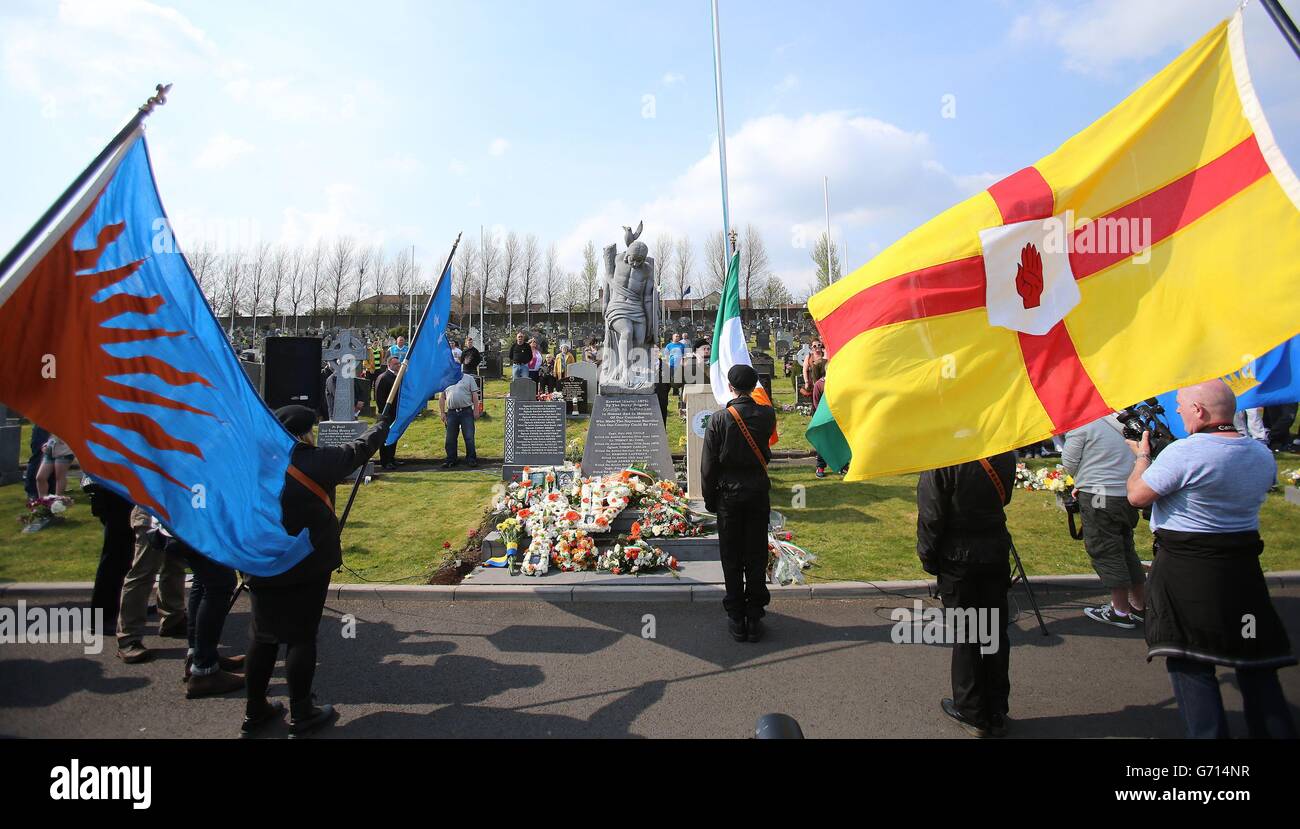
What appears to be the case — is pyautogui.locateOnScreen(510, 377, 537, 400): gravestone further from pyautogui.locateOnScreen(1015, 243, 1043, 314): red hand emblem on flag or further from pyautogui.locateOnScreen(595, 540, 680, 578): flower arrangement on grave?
pyautogui.locateOnScreen(1015, 243, 1043, 314): red hand emblem on flag

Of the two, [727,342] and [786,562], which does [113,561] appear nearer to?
[786,562]

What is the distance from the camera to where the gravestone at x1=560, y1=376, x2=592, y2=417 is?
762 inches

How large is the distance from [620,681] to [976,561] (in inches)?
102

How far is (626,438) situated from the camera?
34.9 ft

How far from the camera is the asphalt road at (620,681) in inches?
169

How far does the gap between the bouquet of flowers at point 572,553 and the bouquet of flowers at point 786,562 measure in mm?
1948

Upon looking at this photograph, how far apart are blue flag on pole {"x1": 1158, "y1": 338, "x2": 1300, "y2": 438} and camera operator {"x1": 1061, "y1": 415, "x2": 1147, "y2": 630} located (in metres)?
1.27

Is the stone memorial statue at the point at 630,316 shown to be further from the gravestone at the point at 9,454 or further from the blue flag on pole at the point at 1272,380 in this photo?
the gravestone at the point at 9,454

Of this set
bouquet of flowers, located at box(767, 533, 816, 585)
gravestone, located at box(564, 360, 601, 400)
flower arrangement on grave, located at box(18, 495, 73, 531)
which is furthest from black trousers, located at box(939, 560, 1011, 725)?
gravestone, located at box(564, 360, 601, 400)

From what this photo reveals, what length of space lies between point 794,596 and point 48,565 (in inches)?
319

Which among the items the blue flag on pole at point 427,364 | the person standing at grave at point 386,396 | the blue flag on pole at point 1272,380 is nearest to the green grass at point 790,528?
the person standing at grave at point 386,396

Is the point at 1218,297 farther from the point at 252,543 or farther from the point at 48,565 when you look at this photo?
the point at 48,565

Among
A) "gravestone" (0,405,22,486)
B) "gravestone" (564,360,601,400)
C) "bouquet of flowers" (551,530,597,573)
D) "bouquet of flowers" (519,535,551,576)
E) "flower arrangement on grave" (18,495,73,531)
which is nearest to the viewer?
"bouquet of flowers" (519,535,551,576)

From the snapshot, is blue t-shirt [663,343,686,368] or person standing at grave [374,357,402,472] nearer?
person standing at grave [374,357,402,472]
